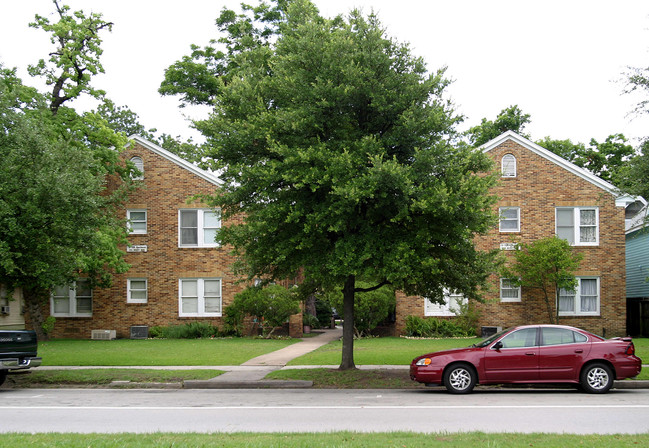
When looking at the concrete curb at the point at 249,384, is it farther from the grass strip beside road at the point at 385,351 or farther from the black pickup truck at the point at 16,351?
the black pickup truck at the point at 16,351

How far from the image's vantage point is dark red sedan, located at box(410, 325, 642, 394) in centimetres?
1282

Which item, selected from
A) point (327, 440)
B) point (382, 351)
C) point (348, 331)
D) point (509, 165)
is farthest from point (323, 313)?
point (327, 440)

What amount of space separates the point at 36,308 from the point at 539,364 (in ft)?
70.3

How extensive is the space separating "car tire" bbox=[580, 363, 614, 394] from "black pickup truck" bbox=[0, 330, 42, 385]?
12.1m

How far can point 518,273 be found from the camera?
26266 millimetres

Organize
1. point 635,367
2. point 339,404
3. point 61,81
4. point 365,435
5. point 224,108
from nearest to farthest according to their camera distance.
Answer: point 365,435, point 339,404, point 635,367, point 224,108, point 61,81

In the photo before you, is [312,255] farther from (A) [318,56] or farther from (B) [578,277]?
(B) [578,277]

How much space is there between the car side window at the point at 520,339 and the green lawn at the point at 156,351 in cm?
827

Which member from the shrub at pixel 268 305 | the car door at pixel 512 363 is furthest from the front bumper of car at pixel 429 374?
the shrub at pixel 268 305

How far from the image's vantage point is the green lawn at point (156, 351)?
18078mm

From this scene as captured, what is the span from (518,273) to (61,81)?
2067 cm

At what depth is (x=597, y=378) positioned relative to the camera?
12891 millimetres

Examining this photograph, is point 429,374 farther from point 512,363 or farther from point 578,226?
point 578,226

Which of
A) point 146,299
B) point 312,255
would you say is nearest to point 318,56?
point 312,255
